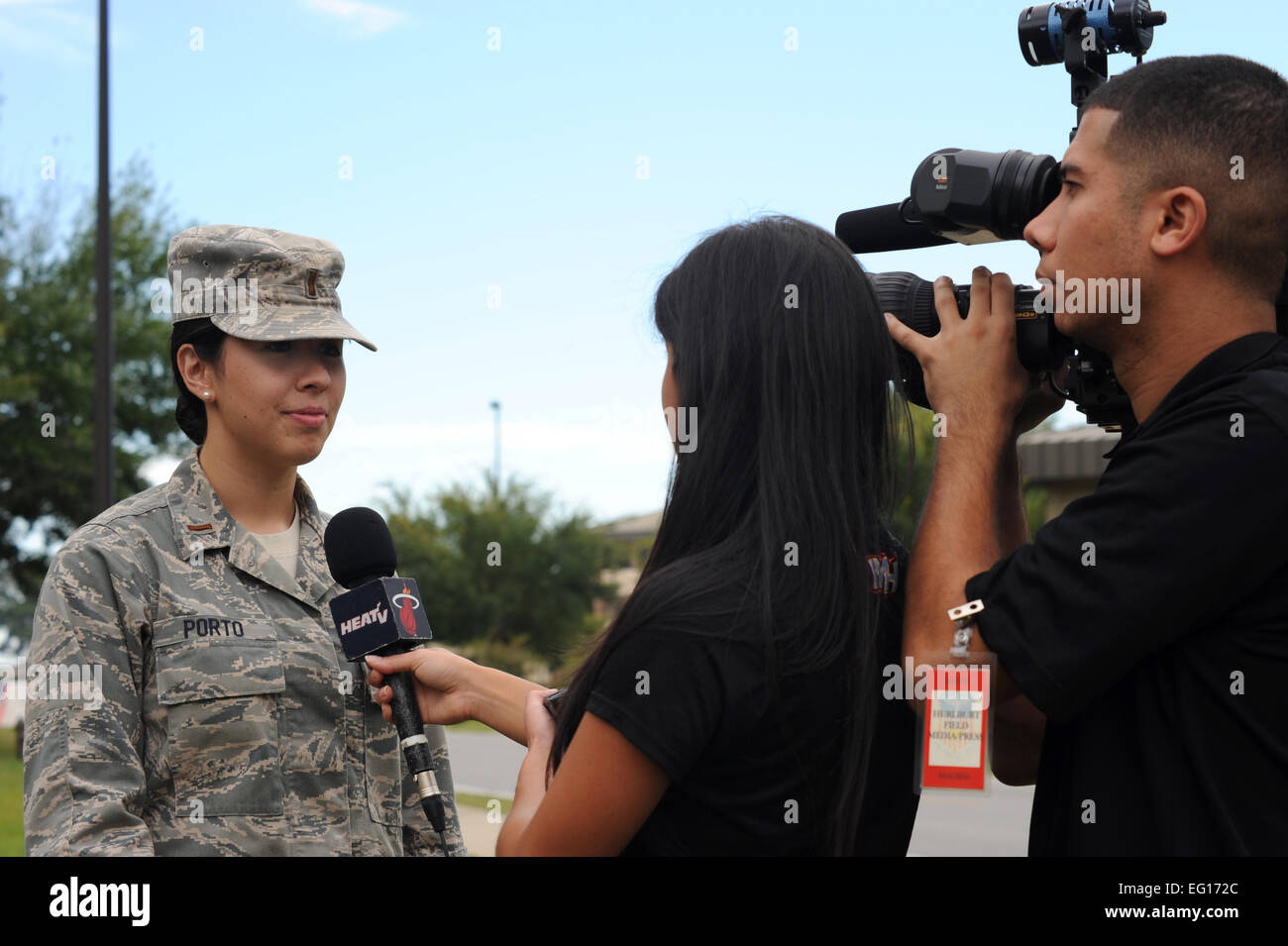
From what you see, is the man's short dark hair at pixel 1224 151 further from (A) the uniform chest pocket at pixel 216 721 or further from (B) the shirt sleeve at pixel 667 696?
(A) the uniform chest pocket at pixel 216 721

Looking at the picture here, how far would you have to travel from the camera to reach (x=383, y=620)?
271 centimetres

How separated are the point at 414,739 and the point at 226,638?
455 mm

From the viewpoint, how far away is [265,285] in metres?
2.91

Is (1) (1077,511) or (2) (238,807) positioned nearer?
(1) (1077,511)

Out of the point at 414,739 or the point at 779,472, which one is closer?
the point at 779,472

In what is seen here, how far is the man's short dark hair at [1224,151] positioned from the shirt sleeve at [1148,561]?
11.6 inches

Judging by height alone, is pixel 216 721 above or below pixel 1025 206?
below

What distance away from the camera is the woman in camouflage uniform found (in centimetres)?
253

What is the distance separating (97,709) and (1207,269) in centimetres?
218

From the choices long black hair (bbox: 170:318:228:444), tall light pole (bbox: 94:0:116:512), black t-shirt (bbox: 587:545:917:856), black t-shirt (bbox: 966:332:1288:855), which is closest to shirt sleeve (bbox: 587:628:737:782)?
black t-shirt (bbox: 587:545:917:856)

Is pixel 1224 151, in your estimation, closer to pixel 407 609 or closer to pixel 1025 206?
pixel 1025 206

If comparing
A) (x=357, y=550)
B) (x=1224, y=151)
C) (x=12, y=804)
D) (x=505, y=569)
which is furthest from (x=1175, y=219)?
(x=505, y=569)
